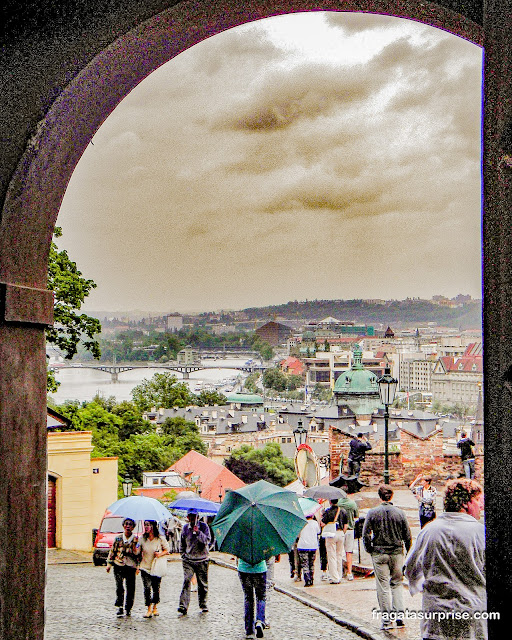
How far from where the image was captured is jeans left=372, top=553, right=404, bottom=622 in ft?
16.4

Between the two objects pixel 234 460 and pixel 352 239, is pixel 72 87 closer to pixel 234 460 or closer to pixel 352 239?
pixel 234 460

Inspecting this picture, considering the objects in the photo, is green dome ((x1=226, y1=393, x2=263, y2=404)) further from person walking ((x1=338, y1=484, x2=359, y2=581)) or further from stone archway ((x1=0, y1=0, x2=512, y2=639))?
stone archway ((x1=0, y1=0, x2=512, y2=639))

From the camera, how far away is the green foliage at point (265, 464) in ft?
117

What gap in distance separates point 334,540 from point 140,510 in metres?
1.99

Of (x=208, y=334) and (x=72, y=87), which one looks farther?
(x=208, y=334)

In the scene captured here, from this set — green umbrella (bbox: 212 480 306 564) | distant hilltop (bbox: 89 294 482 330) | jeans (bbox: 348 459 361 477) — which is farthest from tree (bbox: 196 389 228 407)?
green umbrella (bbox: 212 480 306 564)

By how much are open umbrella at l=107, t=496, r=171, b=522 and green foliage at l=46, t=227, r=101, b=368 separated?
712 cm

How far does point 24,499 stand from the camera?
2594 mm

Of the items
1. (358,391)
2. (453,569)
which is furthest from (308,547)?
(358,391)

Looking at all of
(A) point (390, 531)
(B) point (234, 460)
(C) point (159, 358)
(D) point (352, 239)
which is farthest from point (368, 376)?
(D) point (352, 239)

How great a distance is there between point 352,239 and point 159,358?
2667 centimetres

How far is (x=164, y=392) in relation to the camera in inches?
1822

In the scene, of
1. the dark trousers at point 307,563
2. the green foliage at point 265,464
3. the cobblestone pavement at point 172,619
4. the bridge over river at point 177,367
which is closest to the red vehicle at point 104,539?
the cobblestone pavement at point 172,619

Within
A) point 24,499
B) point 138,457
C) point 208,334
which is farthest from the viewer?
point 208,334
